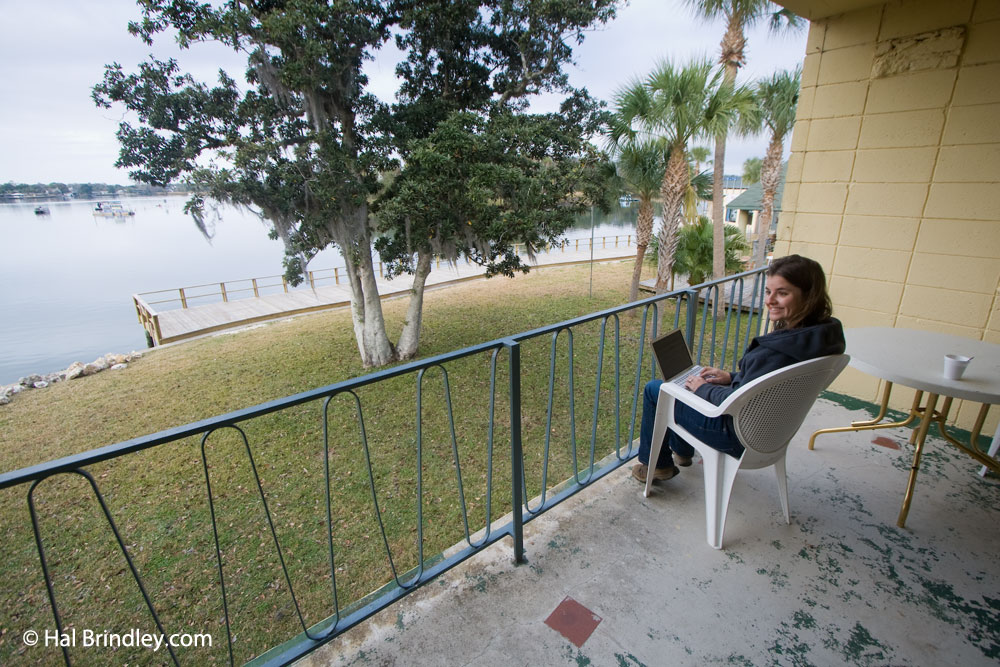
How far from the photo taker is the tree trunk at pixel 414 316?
895 centimetres

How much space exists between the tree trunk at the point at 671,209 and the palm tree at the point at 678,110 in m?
0.02

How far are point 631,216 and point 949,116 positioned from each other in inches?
324

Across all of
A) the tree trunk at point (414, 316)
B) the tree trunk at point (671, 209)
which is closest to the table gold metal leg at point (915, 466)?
the tree trunk at point (671, 209)

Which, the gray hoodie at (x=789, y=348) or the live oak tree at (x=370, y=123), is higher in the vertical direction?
the live oak tree at (x=370, y=123)

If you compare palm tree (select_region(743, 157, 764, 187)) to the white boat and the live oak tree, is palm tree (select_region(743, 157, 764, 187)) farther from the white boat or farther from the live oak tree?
the white boat

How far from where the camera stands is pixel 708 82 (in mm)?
7602

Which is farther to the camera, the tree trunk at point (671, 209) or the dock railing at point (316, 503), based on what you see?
the tree trunk at point (671, 209)

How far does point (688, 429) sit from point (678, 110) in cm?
795

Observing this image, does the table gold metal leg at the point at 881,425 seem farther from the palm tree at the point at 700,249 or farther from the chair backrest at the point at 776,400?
the palm tree at the point at 700,249

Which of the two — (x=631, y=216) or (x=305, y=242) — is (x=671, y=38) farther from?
(x=305, y=242)

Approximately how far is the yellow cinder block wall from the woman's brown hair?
5.97 ft

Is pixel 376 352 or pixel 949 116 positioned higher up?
pixel 949 116

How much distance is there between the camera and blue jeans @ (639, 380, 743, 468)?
1.56 meters

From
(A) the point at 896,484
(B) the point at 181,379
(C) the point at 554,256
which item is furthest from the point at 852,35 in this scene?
(C) the point at 554,256
